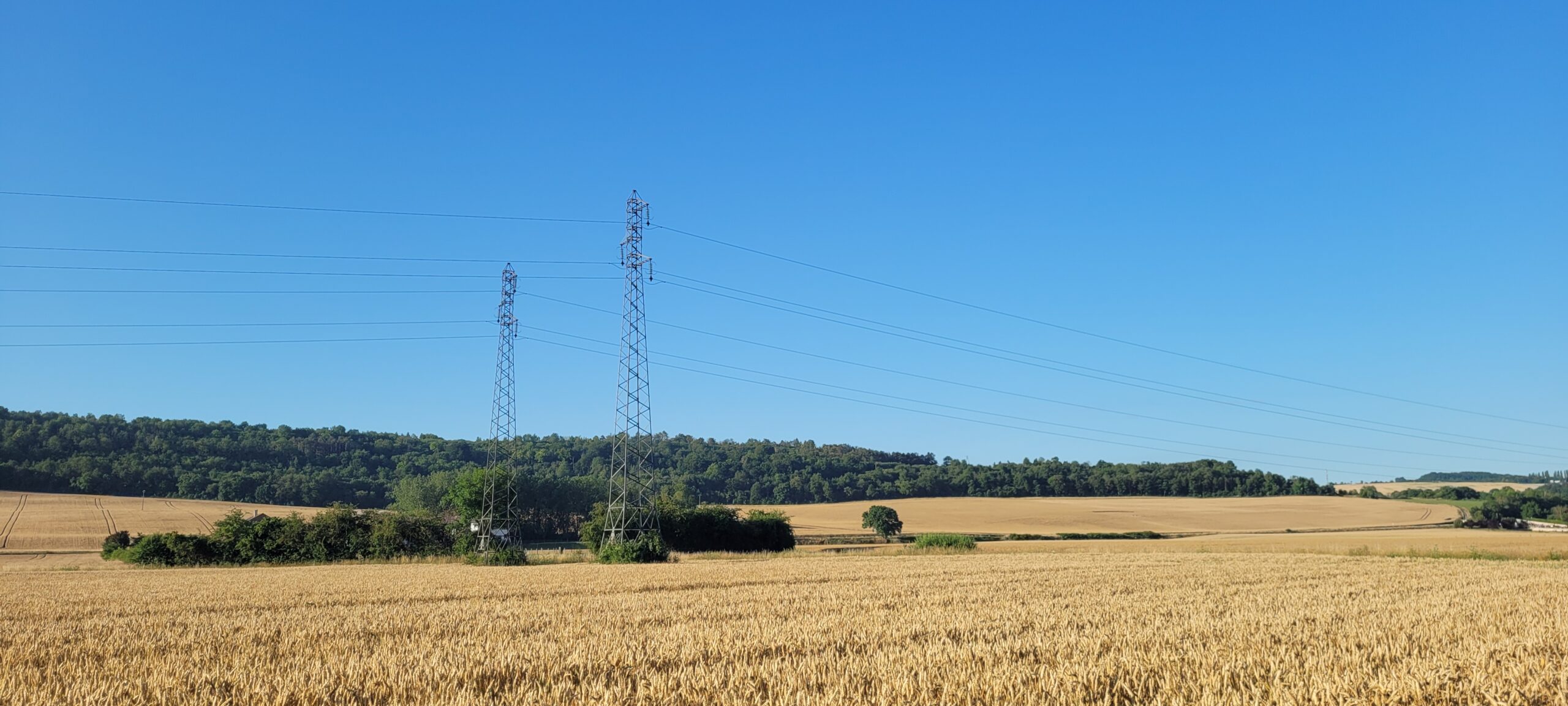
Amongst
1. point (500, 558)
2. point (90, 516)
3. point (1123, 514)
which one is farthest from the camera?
point (1123, 514)

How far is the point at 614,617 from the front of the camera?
56.1 ft

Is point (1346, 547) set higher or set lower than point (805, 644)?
lower

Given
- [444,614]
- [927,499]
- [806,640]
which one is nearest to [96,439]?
[927,499]

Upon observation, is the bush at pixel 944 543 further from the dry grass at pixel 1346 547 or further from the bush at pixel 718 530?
the bush at pixel 718 530

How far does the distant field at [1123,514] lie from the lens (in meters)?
109

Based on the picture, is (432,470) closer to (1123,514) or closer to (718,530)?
(718,530)

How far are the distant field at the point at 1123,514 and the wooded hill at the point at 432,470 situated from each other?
9.77 meters

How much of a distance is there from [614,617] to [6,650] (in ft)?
28.4

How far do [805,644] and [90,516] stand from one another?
353 ft

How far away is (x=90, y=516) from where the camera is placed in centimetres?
9450

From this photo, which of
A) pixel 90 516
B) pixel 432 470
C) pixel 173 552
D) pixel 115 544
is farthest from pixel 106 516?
pixel 432 470

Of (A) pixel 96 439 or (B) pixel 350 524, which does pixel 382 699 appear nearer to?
(B) pixel 350 524

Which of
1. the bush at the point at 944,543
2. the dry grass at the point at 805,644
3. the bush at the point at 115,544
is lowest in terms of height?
the bush at the point at 115,544

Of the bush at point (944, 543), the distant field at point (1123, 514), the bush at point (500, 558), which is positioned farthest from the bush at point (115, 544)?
the bush at point (944, 543)
